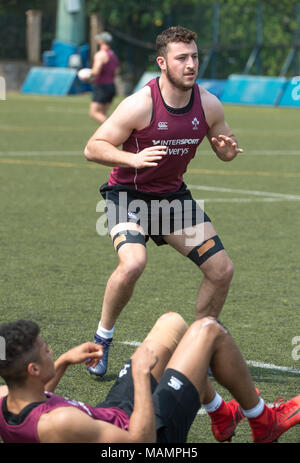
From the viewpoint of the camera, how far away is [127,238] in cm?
665

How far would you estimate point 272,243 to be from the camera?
11.2m

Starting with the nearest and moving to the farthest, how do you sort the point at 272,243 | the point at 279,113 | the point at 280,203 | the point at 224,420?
the point at 224,420 → the point at 272,243 → the point at 280,203 → the point at 279,113

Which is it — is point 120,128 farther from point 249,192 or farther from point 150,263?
point 249,192

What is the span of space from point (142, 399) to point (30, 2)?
51885 millimetres

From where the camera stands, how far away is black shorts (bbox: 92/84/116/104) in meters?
24.3

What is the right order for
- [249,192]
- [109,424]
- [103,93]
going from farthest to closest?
[103,93] → [249,192] → [109,424]

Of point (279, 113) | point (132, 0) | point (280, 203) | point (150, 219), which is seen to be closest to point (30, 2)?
point (132, 0)

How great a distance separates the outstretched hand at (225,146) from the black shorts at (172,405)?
237 centimetres

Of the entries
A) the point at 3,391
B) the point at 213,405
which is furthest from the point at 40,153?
the point at 3,391

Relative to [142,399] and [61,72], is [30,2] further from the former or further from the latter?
[142,399]

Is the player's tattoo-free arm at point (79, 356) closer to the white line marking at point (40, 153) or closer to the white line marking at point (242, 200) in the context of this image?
the white line marking at point (242, 200)

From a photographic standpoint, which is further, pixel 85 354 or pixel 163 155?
pixel 163 155

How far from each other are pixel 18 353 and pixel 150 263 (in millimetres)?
5885

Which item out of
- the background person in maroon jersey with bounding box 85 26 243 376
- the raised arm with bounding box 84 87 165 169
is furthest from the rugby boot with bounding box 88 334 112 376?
the raised arm with bounding box 84 87 165 169
